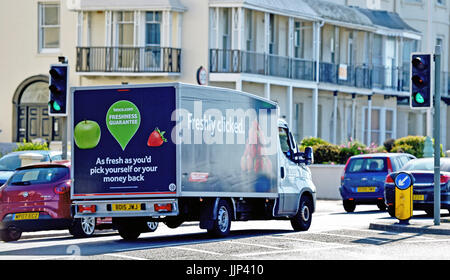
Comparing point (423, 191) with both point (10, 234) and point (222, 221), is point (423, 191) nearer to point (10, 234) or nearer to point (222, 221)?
point (222, 221)

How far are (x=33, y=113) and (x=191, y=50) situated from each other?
7.37 meters

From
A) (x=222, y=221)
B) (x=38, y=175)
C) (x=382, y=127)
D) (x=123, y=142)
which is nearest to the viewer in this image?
(x=123, y=142)

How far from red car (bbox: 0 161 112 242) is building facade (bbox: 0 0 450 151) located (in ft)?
72.0

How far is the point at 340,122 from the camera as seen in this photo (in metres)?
49.8

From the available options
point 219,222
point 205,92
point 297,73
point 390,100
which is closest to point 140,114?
point 205,92

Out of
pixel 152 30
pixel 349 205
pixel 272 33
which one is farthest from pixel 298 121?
pixel 349 205

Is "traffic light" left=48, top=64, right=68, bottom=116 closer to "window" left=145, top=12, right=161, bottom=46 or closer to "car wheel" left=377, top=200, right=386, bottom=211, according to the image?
"car wheel" left=377, top=200, right=386, bottom=211

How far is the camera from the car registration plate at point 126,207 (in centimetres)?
1752

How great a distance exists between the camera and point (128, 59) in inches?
1649

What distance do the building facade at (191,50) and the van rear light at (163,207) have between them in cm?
2435

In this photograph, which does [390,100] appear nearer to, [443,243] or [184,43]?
[184,43]

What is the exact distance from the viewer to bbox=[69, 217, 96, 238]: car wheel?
64.6 feet
